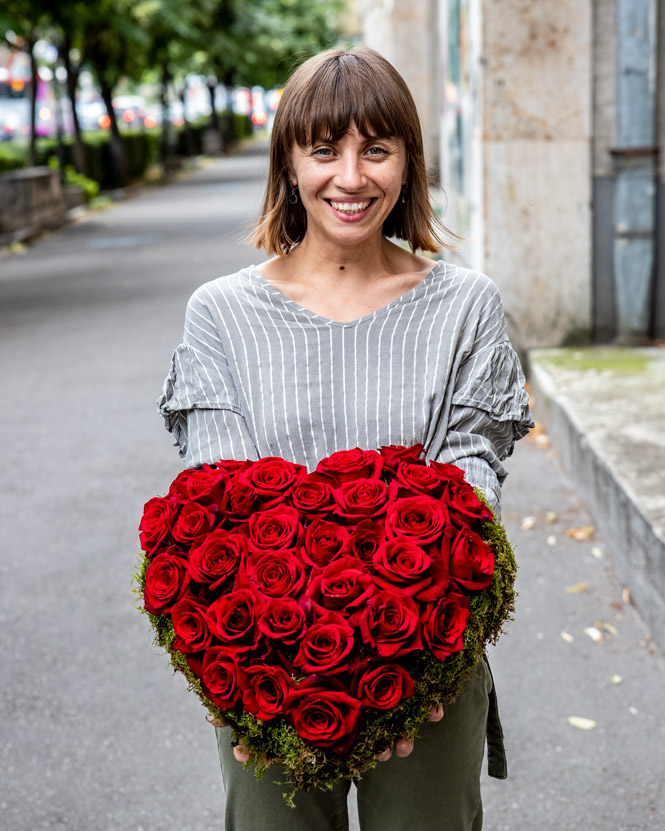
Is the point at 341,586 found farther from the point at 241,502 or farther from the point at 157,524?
the point at 157,524

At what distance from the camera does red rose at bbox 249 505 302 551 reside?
1.92 metres

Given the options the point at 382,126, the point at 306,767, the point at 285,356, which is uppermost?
the point at 382,126

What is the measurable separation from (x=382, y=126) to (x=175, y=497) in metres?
0.84

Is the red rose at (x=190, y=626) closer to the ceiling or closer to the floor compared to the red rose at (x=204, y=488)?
closer to the floor

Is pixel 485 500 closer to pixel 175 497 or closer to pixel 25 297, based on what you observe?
pixel 175 497

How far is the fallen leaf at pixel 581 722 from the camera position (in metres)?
3.95

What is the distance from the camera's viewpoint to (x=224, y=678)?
1808 mm

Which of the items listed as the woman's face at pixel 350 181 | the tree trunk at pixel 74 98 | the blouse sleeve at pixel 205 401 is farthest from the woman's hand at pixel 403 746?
the tree trunk at pixel 74 98

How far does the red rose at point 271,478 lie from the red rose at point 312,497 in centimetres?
2

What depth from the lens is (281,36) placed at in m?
44.6

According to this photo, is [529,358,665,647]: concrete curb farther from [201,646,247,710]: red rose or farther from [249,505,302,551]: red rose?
[201,646,247,710]: red rose

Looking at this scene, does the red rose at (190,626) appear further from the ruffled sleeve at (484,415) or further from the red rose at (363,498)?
the ruffled sleeve at (484,415)

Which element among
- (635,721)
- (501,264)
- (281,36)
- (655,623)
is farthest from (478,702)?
(281,36)

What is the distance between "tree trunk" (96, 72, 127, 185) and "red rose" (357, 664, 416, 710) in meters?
29.3
